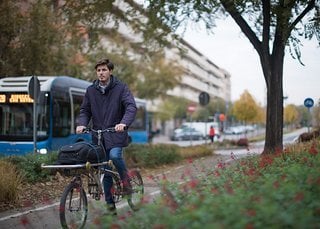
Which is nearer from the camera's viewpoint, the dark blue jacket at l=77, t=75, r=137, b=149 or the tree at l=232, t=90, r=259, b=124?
the dark blue jacket at l=77, t=75, r=137, b=149

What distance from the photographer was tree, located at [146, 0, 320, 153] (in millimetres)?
12773

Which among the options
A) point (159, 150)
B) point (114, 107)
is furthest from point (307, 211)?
point (159, 150)

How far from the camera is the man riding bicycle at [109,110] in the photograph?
20.8 feet

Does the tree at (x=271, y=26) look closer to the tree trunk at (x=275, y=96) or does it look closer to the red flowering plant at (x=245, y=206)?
the tree trunk at (x=275, y=96)

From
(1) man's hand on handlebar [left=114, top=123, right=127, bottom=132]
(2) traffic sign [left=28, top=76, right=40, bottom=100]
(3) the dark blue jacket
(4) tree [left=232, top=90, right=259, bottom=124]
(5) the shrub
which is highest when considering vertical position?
(4) tree [left=232, top=90, right=259, bottom=124]

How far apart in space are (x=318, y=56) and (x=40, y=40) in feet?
40.5

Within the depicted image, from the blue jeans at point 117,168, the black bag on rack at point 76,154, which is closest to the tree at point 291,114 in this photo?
the blue jeans at point 117,168

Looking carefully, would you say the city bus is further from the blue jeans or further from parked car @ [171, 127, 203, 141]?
parked car @ [171, 127, 203, 141]

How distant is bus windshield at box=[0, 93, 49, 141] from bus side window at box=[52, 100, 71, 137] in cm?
35

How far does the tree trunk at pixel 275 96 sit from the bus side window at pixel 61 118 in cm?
671

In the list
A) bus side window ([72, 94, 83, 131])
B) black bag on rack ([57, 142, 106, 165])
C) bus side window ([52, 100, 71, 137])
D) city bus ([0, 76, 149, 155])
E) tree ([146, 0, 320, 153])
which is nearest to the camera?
black bag on rack ([57, 142, 106, 165])

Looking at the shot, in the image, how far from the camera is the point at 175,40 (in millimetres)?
18094

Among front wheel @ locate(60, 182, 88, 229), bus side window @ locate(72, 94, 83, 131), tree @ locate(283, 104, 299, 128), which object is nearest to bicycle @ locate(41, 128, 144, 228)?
front wheel @ locate(60, 182, 88, 229)

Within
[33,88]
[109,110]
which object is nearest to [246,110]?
[33,88]
